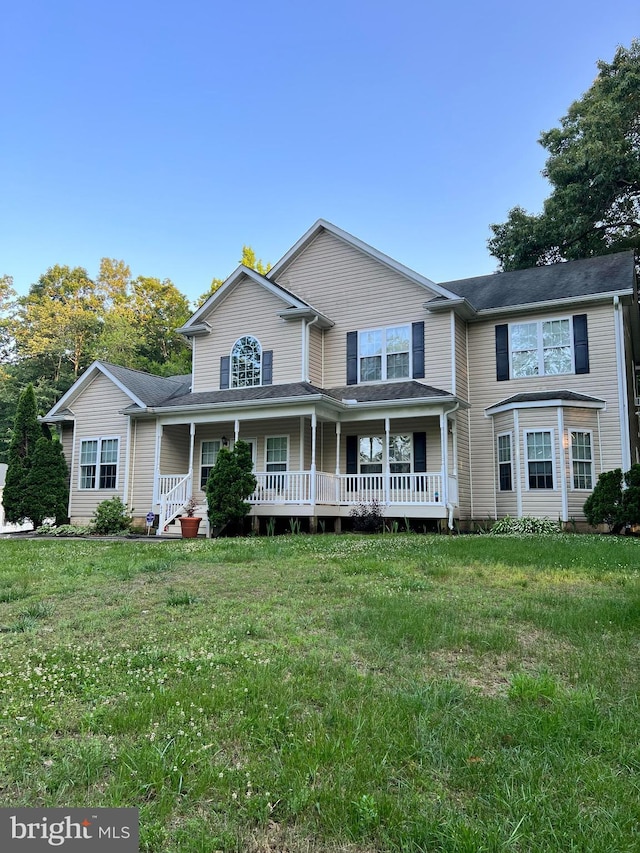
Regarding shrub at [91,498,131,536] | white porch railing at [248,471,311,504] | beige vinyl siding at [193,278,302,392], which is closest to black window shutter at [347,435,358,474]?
white porch railing at [248,471,311,504]

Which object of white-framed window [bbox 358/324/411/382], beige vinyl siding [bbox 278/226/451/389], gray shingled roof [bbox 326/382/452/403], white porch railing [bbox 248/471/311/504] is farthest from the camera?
white-framed window [bbox 358/324/411/382]

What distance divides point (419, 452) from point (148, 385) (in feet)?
32.6

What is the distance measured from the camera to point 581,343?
15594 millimetres

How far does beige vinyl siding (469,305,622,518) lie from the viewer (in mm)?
15070

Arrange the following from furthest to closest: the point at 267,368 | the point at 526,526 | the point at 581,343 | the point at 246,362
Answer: the point at 246,362 → the point at 267,368 → the point at 581,343 → the point at 526,526

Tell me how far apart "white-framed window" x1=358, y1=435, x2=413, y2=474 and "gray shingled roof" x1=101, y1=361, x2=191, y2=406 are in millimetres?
6884

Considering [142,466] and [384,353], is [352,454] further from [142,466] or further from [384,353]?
[142,466]

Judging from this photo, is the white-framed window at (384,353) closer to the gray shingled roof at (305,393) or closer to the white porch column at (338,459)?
the gray shingled roof at (305,393)

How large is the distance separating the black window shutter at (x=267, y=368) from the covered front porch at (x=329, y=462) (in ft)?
4.12

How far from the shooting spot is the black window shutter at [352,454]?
671 inches

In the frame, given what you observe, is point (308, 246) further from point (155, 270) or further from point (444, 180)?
point (155, 270)

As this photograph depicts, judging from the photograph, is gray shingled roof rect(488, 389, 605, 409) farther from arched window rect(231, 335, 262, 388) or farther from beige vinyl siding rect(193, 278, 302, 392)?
arched window rect(231, 335, 262, 388)

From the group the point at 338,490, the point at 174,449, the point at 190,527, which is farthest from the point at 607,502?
the point at 174,449

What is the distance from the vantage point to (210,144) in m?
21.1
